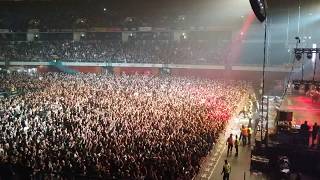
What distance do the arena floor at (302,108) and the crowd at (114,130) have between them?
333 centimetres

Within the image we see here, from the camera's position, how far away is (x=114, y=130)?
15.1 m

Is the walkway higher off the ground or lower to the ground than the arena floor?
lower

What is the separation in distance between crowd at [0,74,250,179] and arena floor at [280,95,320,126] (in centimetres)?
333

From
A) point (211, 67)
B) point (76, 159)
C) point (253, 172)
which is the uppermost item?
point (211, 67)

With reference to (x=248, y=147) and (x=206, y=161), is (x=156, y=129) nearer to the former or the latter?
(x=206, y=161)

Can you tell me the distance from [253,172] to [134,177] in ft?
15.8

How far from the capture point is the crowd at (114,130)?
35.8 feet

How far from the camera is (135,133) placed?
1436 cm

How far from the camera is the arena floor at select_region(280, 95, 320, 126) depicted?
18322 millimetres

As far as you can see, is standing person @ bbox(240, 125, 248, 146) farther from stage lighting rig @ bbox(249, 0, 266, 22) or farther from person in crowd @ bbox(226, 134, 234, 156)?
stage lighting rig @ bbox(249, 0, 266, 22)

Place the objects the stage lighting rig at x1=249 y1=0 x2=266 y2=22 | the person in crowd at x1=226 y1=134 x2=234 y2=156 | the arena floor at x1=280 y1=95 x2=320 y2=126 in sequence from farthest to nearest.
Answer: the arena floor at x1=280 y1=95 x2=320 y2=126, the person in crowd at x1=226 y1=134 x2=234 y2=156, the stage lighting rig at x1=249 y1=0 x2=266 y2=22

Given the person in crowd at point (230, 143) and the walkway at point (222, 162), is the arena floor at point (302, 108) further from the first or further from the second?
the person in crowd at point (230, 143)

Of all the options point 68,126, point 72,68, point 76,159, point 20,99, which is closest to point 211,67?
point 72,68

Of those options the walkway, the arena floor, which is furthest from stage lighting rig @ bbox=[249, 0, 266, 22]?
the arena floor
